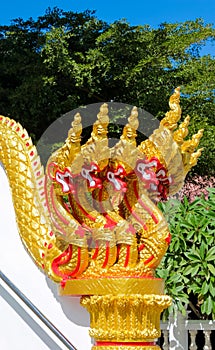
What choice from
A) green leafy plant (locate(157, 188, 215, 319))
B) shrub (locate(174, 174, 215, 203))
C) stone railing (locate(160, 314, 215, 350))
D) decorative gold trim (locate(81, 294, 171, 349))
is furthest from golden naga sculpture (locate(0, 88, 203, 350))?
shrub (locate(174, 174, 215, 203))

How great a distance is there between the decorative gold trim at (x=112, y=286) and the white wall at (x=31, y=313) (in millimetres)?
125

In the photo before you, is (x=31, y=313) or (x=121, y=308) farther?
(x=31, y=313)

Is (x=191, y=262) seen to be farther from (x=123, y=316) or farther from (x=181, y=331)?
(x=123, y=316)

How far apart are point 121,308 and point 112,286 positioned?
12 cm

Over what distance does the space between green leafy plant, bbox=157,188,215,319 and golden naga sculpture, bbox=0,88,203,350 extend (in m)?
1.14

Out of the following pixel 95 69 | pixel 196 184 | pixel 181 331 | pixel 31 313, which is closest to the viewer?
pixel 31 313

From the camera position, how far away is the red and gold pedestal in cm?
311

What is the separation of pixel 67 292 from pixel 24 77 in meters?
8.66

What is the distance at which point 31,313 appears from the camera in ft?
10.7

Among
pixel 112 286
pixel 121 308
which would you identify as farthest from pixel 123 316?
pixel 112 286

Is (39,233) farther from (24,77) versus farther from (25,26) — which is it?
(25,26)

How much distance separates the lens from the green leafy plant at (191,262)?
14.3 feet

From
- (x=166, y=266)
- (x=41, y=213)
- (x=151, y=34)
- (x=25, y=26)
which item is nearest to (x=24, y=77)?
(x=25, y=26)

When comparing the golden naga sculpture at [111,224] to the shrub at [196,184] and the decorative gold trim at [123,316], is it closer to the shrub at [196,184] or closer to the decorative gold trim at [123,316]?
the decorative gold trim at [123,316]
